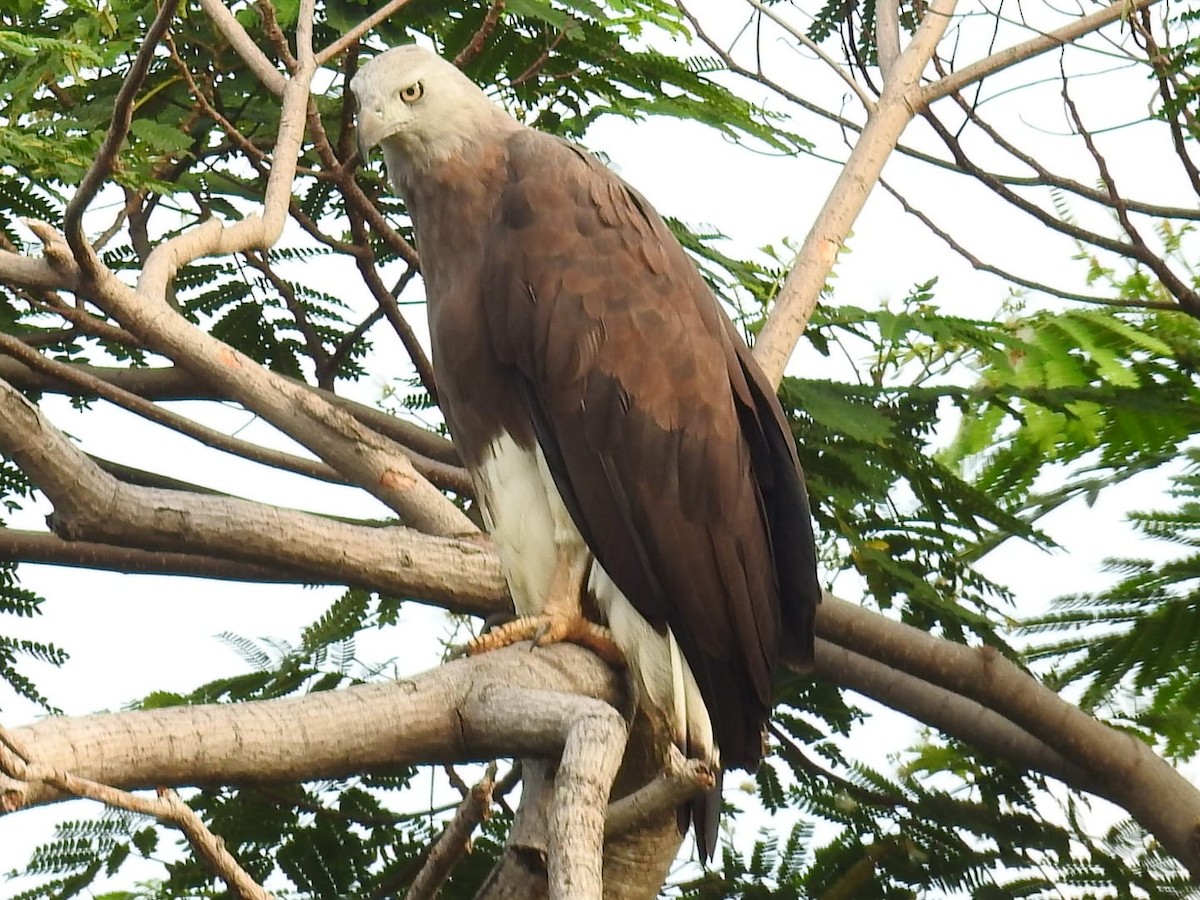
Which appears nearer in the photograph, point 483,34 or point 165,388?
point 483,34

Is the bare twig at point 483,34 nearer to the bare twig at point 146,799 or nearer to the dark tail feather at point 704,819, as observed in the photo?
the dark tail feather at point 704,819

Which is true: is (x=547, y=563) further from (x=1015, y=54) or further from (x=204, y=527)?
(x=1015, y=54)

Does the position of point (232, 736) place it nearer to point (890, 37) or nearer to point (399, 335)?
point (399, 335)

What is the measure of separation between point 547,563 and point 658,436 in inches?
15.9

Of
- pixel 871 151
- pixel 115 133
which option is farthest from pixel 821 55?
pixel 115 133

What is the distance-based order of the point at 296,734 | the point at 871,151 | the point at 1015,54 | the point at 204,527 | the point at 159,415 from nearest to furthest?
the point at 296,734
the point at 204,527
the point at 159,415
the point at 871,151
the point at 1015,54

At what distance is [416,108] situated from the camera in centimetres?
367

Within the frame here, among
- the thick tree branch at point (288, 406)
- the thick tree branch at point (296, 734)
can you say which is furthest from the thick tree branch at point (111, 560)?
the thick tree branch at point (296, 734)

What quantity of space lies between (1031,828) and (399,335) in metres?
2.20

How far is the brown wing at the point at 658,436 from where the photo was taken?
3.39 m

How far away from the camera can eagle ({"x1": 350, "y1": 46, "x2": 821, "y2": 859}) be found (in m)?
3.40

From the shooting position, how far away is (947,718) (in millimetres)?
4227

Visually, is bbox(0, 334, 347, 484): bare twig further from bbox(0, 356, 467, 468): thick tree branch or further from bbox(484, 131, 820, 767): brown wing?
bbox(484, 131, 820, 767): brown wing

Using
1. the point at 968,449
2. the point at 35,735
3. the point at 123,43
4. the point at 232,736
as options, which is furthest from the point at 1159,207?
the point at 35,735
